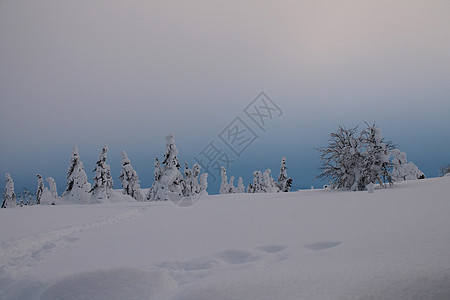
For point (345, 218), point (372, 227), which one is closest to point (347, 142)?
point (345, 218)

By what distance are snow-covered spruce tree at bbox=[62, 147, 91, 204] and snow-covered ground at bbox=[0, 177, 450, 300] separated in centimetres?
2783

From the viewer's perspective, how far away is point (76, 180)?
31484 millimetres

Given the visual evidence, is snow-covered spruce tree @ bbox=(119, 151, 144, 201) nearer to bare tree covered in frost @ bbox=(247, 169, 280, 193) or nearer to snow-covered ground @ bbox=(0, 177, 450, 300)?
bare tree covered in frost @ bbox=(247, 169, 280, 193)

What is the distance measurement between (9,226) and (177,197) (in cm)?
2245

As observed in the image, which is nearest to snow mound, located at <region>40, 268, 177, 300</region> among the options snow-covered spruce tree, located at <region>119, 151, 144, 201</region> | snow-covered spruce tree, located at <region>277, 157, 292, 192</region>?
snow-covered spruce tree, located at <region>119, 151, 144, 201</region>

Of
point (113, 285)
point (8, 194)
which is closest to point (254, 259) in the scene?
point (113, 285)

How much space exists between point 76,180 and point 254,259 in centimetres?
3433

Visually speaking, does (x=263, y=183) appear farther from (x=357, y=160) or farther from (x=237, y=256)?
(x=237, y=256)

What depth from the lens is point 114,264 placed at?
4262 mm

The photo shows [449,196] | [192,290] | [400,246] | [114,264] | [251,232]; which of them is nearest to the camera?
[192,290]

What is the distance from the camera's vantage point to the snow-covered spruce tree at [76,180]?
1236 inches

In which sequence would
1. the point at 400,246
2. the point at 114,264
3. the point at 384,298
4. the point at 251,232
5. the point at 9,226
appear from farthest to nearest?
the point at 9,226 → the point at 251,232 → the point at 114,264 → the point at 400,246 → the point at 384,298

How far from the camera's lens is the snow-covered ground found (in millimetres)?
2576

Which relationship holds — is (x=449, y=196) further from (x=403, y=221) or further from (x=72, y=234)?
(x=72, y=234)
